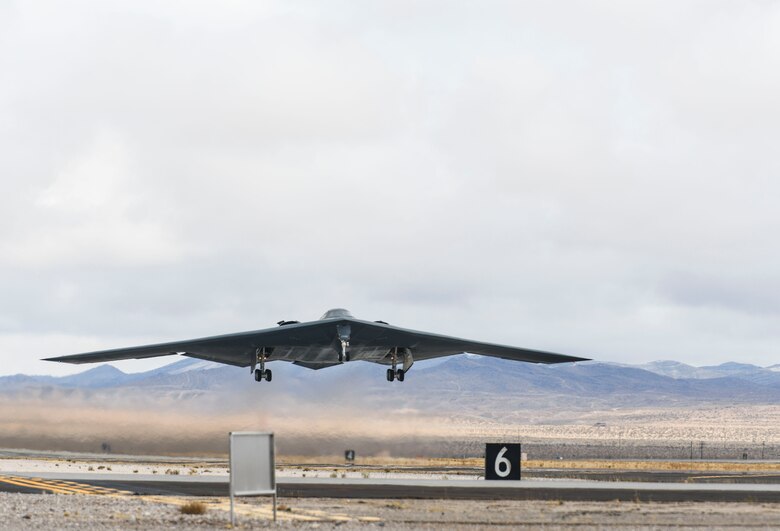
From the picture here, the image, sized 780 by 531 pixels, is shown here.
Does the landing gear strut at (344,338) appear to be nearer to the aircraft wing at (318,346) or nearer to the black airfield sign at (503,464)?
the aircraft wing at (318,346)

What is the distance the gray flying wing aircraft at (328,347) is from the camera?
161 ft

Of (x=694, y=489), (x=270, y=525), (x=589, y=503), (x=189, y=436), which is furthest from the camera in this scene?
(x=189, y=436)

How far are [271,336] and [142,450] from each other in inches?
562

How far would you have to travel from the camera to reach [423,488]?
32.3 metres

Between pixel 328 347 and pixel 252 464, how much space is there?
28689 mm

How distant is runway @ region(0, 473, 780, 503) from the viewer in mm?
29453

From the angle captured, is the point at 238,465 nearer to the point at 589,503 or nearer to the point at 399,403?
the point at 589,503

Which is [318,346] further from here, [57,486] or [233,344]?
[57,486]

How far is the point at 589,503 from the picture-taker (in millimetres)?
Result: 27250

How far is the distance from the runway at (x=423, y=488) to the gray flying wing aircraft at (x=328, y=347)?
12043 millimetres

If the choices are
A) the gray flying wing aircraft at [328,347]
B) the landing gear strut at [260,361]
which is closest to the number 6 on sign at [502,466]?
the gray flying wing aircraft at [328,347]

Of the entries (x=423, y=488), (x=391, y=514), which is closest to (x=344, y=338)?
(x=423, y=488)

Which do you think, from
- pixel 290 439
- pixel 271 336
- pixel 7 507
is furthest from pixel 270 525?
pixel 290 439

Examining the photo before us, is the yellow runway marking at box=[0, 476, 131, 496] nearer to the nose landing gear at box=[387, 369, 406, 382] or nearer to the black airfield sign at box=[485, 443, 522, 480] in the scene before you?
the black airfield sign at box=[485, 443, 522, 480]
